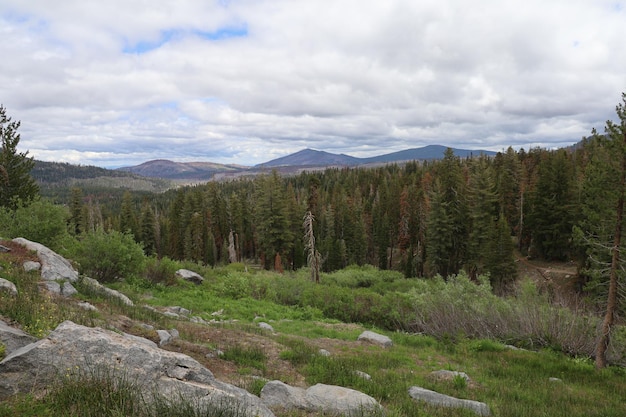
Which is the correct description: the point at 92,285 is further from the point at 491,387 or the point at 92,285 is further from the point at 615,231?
the point at 615,231

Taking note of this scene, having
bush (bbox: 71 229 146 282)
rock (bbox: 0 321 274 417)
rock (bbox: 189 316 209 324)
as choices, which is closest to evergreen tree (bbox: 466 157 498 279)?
rock (bbox: 189 316 209 324)

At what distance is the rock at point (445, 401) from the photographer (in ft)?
25.2

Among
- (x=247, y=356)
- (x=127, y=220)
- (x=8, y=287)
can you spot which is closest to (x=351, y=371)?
(x=247, y=356)

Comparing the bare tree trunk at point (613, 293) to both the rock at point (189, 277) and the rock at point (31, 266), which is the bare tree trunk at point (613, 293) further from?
the rock at point (189, 277)

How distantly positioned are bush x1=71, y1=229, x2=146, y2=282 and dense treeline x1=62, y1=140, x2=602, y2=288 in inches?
1139

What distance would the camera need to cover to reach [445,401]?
Result: 809 cm

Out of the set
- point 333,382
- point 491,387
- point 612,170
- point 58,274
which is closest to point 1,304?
point 58,274

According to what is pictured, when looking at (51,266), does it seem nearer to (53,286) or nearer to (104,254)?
(53,286)

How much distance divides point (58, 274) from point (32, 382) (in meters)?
9.43

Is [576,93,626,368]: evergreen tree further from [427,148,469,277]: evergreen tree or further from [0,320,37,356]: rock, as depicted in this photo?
[427,148,469,277]: evergreen tree

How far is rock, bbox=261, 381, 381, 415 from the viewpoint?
6.56 metres

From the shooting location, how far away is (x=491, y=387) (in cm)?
979

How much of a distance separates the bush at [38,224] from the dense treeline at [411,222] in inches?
1017

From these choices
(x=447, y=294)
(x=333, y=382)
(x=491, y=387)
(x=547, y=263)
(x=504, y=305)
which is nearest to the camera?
(x=333, y=382)
